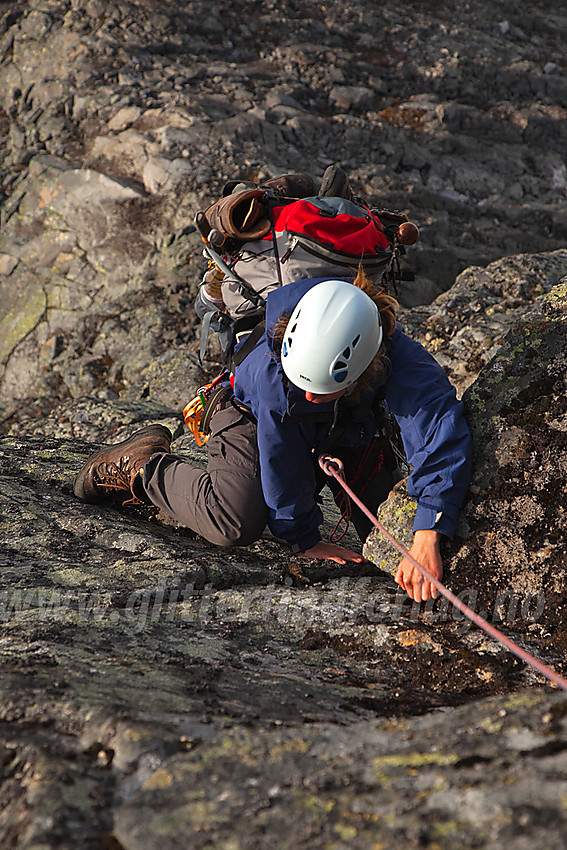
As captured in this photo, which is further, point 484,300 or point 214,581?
point 484,300

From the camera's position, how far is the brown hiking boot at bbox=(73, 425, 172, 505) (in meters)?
6.66

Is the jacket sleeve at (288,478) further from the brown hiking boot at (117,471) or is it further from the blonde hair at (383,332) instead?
the brown hiking boot at (117,471)

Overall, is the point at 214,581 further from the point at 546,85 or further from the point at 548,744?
the point at 546,85

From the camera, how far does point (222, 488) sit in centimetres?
579

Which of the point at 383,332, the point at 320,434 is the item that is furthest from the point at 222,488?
the point at 383,332

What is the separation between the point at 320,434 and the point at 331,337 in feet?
3.74

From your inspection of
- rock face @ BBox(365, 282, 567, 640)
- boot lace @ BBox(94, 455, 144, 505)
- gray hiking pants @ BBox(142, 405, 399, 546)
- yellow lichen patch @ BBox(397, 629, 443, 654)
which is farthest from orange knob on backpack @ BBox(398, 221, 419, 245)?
yellow lichen patch @ BBox(397, 629, 443, 654)

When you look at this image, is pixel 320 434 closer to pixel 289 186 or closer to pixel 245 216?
pixel 245 216

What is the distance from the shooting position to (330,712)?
10.4 feet

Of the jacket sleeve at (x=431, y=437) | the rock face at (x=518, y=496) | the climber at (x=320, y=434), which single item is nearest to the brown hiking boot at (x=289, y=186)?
the climber at (x=320, y=434)

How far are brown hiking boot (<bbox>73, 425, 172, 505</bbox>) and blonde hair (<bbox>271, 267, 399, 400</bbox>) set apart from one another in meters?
2.42

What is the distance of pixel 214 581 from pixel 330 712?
212 cm

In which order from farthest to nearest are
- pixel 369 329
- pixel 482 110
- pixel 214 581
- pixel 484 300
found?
1. pixel 482 110
2. pixel 484 300
3. pixel 214 581
4. pixel 369 329

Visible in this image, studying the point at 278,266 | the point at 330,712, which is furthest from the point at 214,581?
the point at 278,266
